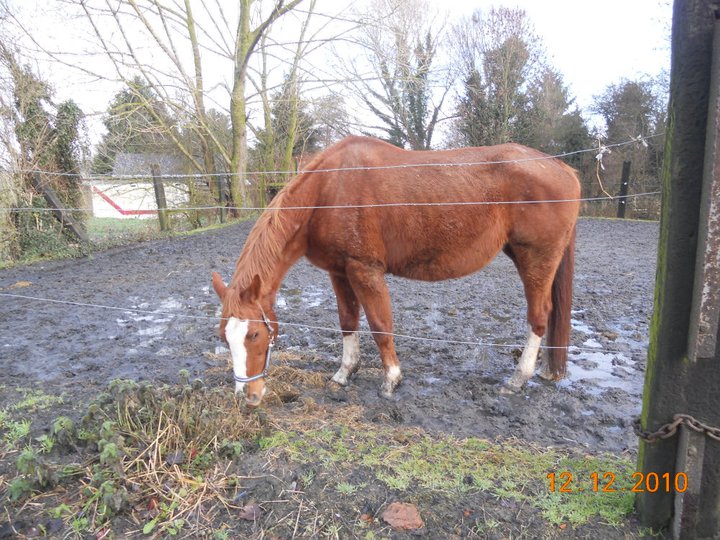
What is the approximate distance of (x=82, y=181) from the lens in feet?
30.2

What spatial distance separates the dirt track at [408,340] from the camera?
10.1 ft

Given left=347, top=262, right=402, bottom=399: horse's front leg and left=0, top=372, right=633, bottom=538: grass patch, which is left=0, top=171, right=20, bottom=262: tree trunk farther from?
left=347, top=262, right=402, bottom=399: horse's front leg

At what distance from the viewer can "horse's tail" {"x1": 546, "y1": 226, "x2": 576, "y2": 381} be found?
3.51 m

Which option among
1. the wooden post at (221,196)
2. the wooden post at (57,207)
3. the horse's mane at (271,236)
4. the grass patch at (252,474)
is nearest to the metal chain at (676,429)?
the grass patch at (252,474)

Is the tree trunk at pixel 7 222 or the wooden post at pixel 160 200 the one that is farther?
the wooden post at pixel 160 200

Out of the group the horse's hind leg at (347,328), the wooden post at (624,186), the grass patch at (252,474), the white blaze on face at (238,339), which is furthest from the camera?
the wooden post at (624,186)

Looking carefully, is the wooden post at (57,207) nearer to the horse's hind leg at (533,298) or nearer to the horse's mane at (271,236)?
the horse's mane at (271,236)

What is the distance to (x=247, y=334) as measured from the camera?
272cm

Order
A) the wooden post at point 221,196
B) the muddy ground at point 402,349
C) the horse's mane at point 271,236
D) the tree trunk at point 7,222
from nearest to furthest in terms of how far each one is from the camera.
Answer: the muddy ground at point 402,349 < the horse's mane at point 271,236 < the tree trunk at point 7,222 < the wooden post at point 221,196

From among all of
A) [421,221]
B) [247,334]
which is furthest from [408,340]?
[247,334]

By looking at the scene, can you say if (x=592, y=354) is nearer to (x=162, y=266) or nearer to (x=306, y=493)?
(x=306, y=493)

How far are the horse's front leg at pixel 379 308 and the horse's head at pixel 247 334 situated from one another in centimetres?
79

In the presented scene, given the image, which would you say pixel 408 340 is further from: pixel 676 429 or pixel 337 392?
pixel 676 429

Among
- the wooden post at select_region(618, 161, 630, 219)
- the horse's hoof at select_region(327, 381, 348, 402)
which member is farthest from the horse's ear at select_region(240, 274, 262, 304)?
the wooden post at select_region(618, 161, 630, 219)
